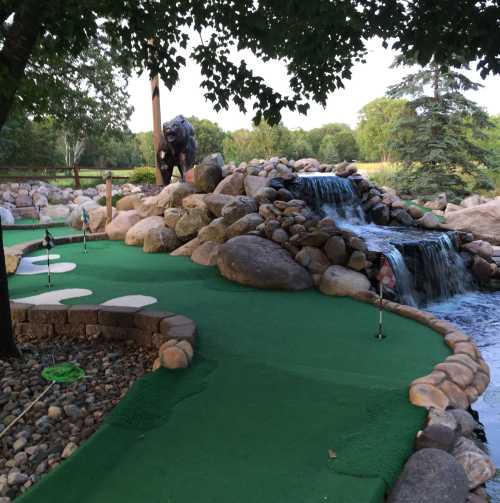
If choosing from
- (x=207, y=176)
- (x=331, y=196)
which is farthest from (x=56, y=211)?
(x=331, y=196)

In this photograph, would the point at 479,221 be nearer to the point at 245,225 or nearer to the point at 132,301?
the point at 245,225

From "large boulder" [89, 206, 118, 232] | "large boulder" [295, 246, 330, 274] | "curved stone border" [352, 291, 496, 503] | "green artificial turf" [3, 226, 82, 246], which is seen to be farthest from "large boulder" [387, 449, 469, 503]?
"large boulder" [89, 206, 118, 232]

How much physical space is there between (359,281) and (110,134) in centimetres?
1419

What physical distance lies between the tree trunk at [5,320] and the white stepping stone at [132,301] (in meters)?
1.37

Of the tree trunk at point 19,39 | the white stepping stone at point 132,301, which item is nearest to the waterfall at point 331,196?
the white stepping stone at point 132,301

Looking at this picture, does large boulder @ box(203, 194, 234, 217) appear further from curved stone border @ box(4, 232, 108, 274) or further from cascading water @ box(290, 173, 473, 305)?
curved stone border @ box(4, 232, 108, 274)

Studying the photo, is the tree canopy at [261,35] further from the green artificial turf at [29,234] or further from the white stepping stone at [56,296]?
the green artificial turf at [29,234]

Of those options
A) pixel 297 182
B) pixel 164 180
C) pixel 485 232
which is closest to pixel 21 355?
pixel 297 182

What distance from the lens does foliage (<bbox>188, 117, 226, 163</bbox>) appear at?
4607 cm

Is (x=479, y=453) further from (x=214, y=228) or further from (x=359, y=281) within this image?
(x=214, y=228)

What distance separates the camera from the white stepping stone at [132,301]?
498cm

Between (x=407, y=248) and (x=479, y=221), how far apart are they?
4.12 m

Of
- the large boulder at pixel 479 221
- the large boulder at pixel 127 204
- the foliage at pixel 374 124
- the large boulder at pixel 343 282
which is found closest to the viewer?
the large boulder at pixel 343 282

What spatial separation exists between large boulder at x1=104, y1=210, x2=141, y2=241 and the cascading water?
3.80 m
